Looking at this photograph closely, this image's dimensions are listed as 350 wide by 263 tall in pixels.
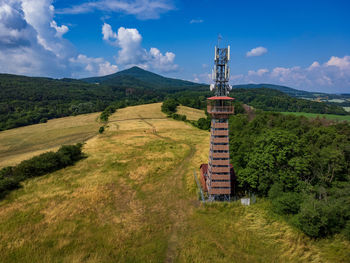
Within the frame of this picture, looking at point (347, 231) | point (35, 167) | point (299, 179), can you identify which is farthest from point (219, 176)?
A: point (35, 167)

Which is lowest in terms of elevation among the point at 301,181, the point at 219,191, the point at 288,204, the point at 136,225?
the point at 136,225

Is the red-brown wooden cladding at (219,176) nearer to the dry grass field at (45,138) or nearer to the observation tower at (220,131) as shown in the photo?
the observation tower at (220,131)

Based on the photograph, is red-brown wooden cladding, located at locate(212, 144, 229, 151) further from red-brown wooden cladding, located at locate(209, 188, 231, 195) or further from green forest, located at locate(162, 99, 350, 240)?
red-brown wooden cladding, located at locate(209, 188, 231, 195)

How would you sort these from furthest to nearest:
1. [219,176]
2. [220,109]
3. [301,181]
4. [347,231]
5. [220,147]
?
[219,176] → [220,147] → [220,109] → [301,181] → [347,231]

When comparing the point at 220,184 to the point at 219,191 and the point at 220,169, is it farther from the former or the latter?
the point at 220,169

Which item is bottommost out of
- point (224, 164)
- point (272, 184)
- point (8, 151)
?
point (8, 151)

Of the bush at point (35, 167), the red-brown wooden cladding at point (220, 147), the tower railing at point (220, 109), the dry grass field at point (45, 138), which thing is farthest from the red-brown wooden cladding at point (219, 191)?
the dry grass field at point (45, 138)

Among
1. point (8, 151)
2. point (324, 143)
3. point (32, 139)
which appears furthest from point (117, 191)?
point (32, 139)

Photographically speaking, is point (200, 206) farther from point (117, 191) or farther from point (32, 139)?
point (32, 139)
